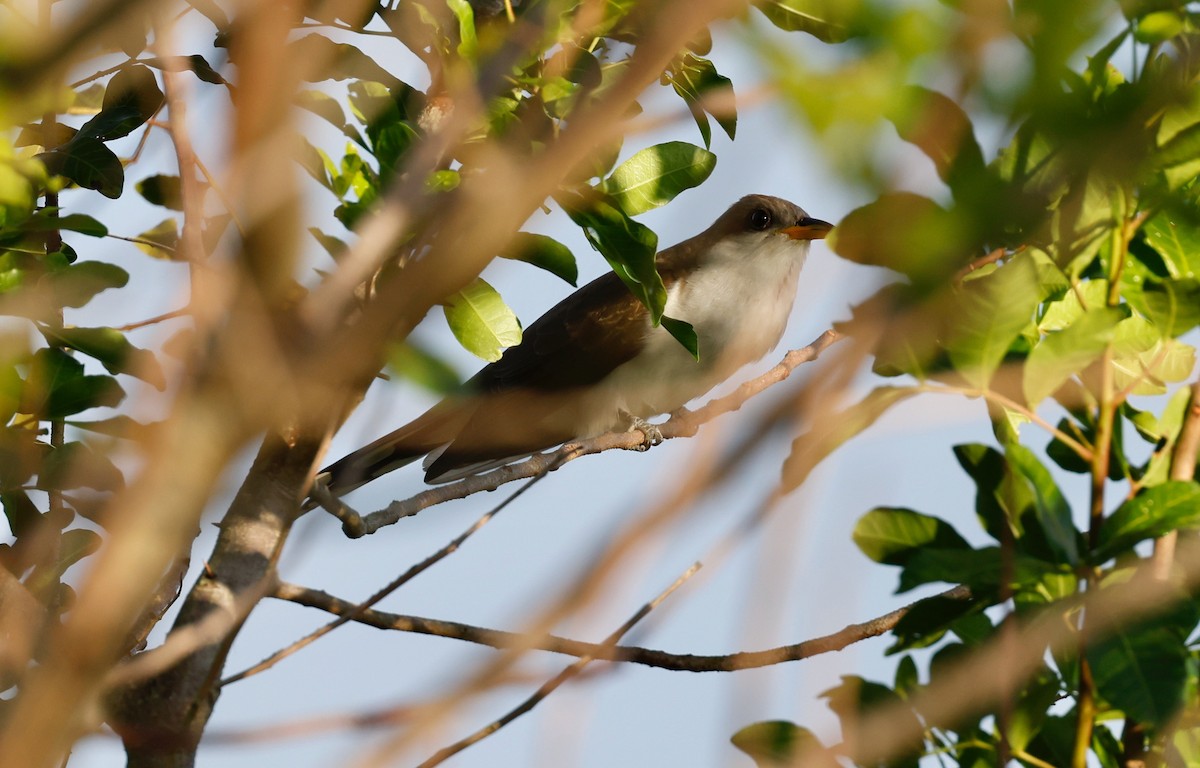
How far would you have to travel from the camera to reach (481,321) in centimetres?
324

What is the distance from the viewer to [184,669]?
2.81 metres

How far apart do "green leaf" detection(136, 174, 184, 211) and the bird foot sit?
2.33 metres

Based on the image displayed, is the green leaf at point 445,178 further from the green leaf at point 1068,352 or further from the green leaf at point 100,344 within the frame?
the green leaf at point 1068,352

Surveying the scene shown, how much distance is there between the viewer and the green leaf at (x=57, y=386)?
2918 millimetres

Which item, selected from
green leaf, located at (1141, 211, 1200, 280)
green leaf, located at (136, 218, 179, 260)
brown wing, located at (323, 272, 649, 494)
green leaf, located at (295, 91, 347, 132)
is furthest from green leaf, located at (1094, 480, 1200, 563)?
brown wing, located at (323, 272, 649, 494)

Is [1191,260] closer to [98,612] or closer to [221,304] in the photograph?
[221,304]

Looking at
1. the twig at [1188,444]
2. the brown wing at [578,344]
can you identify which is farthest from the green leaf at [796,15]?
the brown wing at [578,344]

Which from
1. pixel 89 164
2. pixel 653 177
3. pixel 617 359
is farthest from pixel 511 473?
pixel 617 359

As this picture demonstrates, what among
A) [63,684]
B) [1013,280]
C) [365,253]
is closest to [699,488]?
[365,253]

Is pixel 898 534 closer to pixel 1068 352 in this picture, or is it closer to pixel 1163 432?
pixel 1068 352

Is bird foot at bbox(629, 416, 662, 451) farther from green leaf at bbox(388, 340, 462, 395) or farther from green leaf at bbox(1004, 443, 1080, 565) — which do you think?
green leaf at bbox(1004, 443, 1080, 565)

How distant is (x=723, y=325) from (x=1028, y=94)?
17.4 ft

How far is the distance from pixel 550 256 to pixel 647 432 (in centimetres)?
272

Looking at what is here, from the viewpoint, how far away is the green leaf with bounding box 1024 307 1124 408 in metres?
1.64
